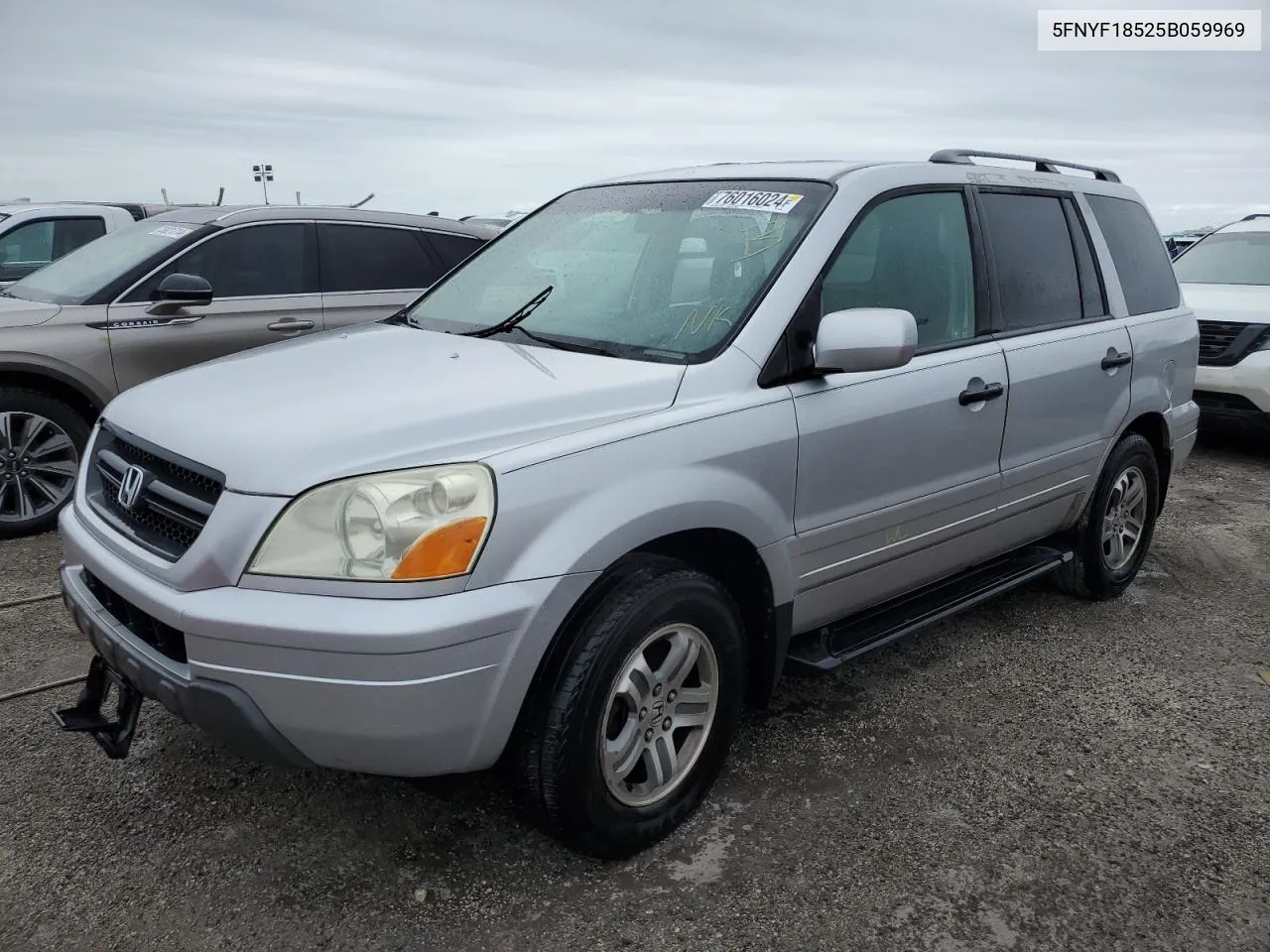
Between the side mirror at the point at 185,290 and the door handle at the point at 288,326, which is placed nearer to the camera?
the side mirror at the point at 185,290

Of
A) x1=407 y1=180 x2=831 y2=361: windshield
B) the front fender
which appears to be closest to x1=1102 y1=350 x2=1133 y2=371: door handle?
x1=407 y1=180 x2=831 y2=361: windshield

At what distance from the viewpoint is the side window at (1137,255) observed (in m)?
4.47

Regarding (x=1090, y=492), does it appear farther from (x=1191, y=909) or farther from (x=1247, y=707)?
(x=1191, y=909)

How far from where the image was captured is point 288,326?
5922 mm

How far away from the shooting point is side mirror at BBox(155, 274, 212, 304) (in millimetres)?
5281

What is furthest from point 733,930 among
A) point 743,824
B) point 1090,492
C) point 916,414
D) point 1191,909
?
point 1090,492

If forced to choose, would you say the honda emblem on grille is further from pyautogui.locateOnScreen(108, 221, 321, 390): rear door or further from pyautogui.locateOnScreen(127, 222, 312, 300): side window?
pyautogui.locateOnScreen(127, 222, 312, 300): side window

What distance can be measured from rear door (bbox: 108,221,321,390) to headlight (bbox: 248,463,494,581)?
3759 mm

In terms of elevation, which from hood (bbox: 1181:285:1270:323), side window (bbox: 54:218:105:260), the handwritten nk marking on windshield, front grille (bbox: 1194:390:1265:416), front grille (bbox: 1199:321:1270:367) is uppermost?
side window (bbox: 54:218:105:260)

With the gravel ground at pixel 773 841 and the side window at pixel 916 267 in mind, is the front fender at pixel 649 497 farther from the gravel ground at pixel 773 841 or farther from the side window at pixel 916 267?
the gravel ground at pixel 773 841

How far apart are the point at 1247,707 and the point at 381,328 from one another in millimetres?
3254

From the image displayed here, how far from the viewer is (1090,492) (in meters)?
4.34

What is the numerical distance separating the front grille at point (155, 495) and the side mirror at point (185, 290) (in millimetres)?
2613

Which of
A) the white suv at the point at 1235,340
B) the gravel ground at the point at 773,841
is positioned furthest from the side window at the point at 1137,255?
the white suv at the point at 1235,340
